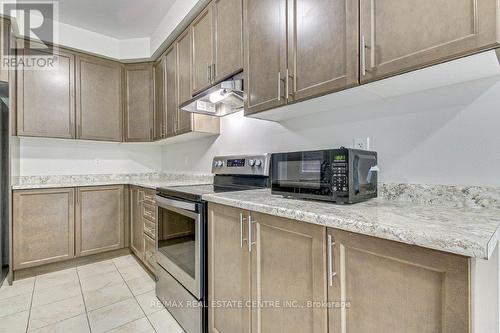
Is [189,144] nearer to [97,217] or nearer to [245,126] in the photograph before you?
[245,126]

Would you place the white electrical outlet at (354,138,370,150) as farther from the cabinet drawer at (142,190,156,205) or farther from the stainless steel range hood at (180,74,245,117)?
the cabinet drawer at (142,190,156,205)

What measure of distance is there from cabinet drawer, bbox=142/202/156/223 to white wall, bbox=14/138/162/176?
1.23 metres

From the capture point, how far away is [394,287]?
716 millimetres

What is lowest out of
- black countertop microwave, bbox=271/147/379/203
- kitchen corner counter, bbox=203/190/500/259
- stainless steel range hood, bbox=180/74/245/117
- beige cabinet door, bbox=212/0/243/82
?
kitchen corner counter, bbox=203/190/500/259

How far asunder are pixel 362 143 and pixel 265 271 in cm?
87

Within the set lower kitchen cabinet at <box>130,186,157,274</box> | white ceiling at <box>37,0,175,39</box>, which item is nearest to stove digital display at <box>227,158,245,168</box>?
lower kitchen cabinet at <box>130,186,157,274</box>

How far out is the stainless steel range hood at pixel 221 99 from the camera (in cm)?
174

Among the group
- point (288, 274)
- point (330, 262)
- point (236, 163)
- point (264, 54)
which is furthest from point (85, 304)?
point (264, 54)

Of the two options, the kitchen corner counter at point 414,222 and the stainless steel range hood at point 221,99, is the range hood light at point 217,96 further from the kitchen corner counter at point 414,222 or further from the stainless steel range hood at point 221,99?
the kitchen corner counter at point 414,222

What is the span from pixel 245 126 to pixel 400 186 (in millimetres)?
1334

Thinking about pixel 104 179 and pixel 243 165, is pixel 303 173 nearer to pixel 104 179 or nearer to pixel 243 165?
pixel 243 165

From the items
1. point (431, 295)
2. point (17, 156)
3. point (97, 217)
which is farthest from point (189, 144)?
point (431, 295)

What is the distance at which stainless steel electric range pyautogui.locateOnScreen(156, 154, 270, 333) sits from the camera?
1.50m

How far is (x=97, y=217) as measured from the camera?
285 cm
